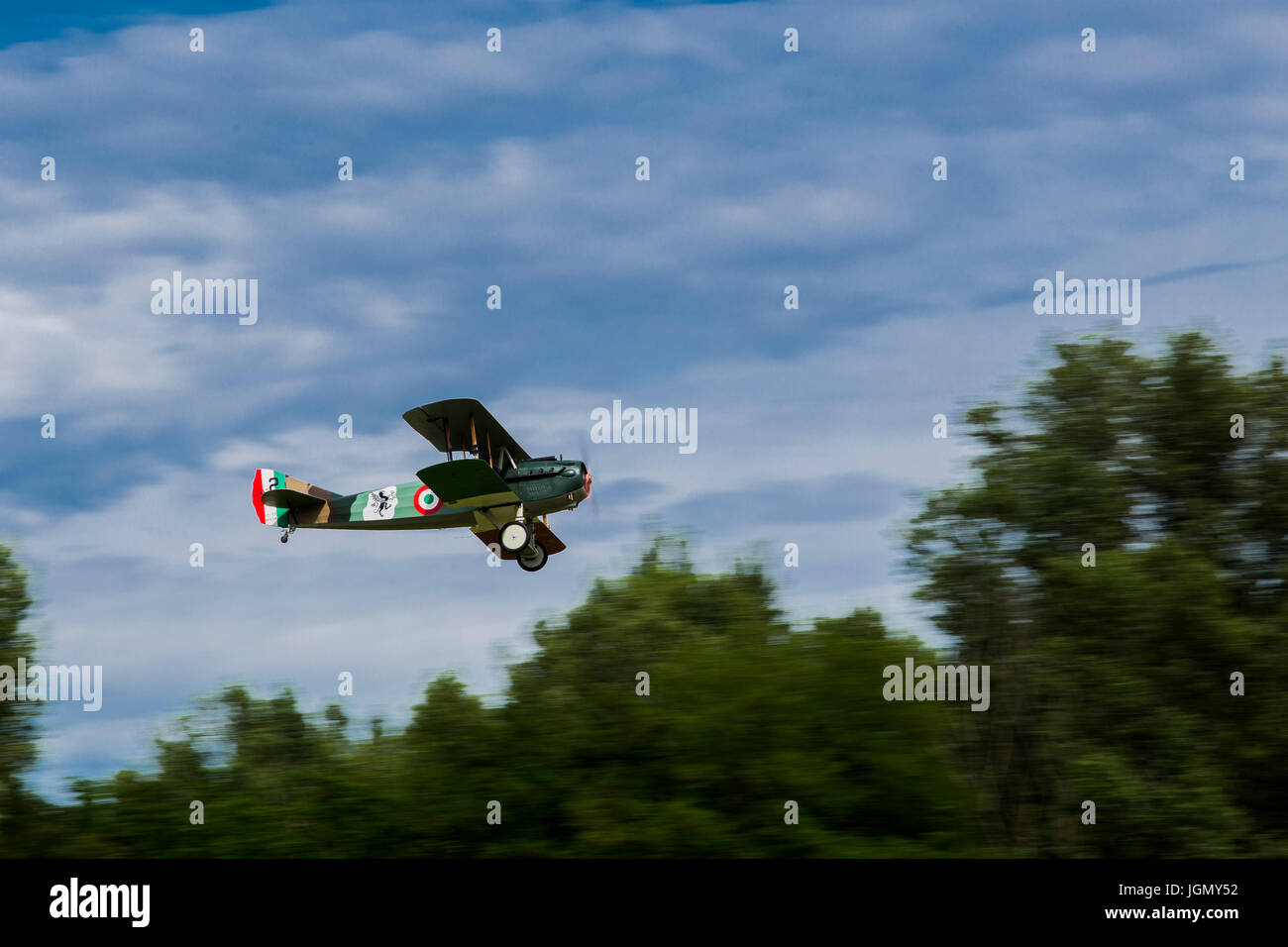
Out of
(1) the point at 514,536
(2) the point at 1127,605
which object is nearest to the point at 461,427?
(1) the point at 514,536

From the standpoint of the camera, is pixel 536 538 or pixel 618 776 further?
pixel 536 538

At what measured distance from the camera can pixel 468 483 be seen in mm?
23797

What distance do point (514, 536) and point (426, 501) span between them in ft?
7.53

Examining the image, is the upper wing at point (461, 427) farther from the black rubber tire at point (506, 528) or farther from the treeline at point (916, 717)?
the treeline at point (916, 717)

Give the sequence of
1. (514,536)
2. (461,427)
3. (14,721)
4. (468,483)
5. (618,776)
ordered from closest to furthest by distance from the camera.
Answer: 1. (618,776)
2. (468,483)
3. (514,536)
4. (461,427)
5. (14,721)

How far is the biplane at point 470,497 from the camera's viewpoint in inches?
972

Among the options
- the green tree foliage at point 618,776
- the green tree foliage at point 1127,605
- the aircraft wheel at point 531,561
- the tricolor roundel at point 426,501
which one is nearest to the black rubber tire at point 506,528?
the aircraft wheel at point 531,561

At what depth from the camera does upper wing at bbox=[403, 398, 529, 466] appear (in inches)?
984

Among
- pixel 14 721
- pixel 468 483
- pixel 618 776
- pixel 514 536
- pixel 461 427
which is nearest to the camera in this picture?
pixel 618 776

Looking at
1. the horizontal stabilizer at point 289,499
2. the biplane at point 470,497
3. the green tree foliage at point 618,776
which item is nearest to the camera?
the green tree foliage at point 618,776

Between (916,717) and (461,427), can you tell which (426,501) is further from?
(916,717)

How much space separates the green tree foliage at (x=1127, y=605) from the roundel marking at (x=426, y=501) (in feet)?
38.8
